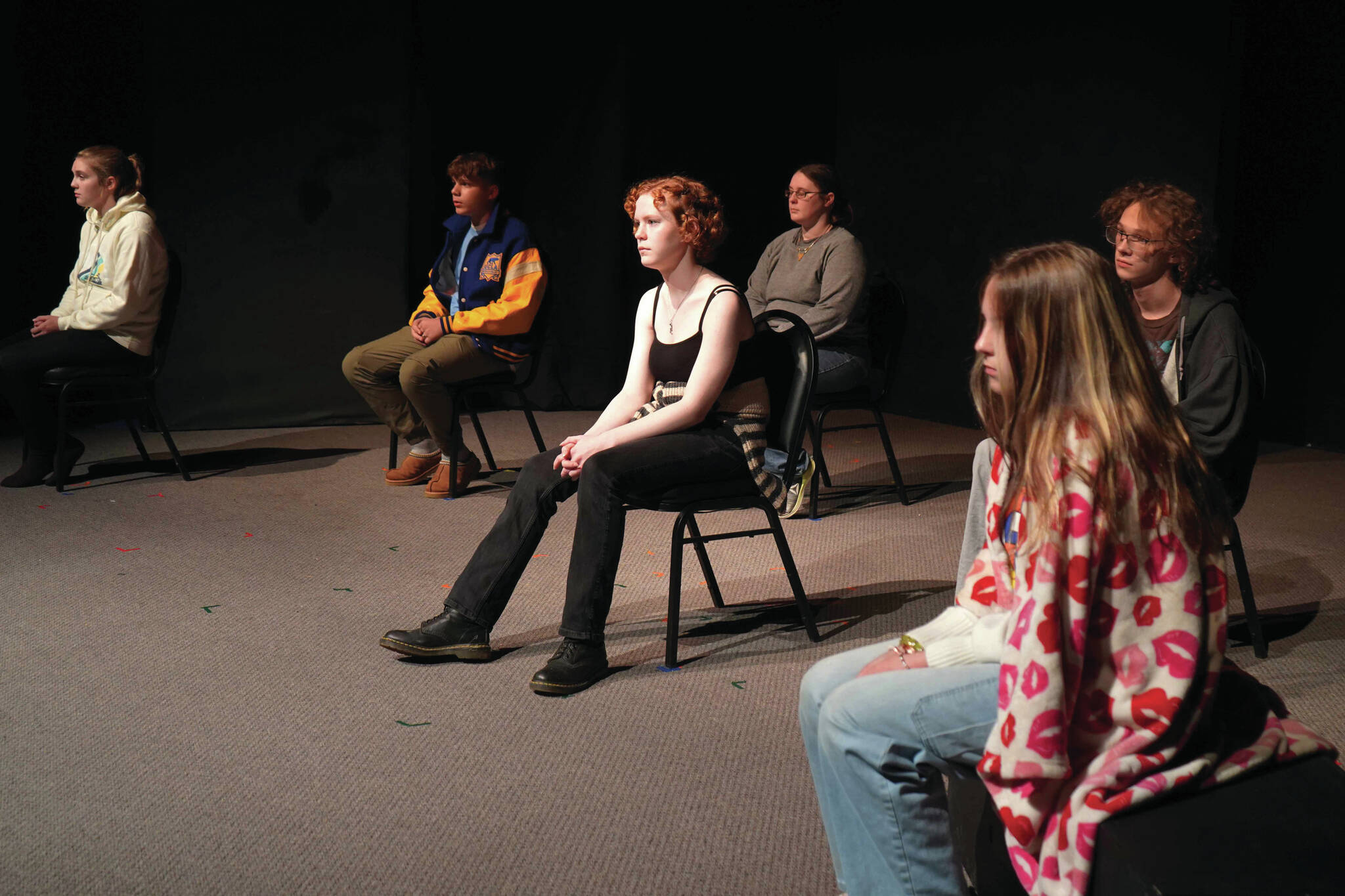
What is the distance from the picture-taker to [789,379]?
9.59 ft

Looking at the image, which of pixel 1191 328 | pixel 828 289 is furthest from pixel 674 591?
pixel 828 289

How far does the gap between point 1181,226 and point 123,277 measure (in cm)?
376

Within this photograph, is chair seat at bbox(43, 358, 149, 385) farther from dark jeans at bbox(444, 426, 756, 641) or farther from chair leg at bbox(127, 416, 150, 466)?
dark jeans at bbox(444, 426, 756, 641)

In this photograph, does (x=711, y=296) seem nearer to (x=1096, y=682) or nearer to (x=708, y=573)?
(x=708, y=573)

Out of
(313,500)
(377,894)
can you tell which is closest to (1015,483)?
(377,894)

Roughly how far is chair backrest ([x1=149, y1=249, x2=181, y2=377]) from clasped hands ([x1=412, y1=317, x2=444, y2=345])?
96 centimetres

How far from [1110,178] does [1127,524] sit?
482cm

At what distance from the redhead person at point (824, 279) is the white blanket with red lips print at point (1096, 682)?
2849 mm

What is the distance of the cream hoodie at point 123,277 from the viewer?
14.4ft

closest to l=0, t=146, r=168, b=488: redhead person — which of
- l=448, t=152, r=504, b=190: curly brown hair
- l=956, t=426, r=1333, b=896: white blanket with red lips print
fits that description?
l=448, t=152, r=504, b=190: curly brown hair

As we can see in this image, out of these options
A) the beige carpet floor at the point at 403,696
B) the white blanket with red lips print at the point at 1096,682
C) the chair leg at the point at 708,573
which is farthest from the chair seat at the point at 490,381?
the white blanket with red lips print at the point at 1096,682

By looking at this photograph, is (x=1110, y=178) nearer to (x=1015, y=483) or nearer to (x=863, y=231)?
(x=863, y=231)

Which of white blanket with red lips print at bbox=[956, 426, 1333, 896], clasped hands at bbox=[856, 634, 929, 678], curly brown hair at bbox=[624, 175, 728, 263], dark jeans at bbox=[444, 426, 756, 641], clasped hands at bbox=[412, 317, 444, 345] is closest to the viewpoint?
white blanket with red lips print at bbox=[956, 426, 1333, 896]

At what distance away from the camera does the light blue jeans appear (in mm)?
1407
